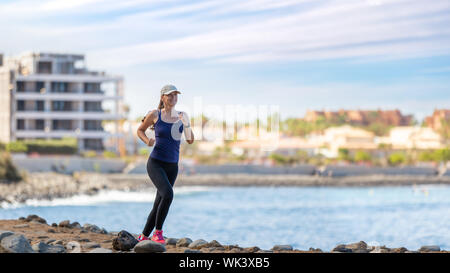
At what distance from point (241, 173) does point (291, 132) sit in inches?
2624

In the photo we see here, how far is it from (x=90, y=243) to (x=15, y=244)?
138 cm

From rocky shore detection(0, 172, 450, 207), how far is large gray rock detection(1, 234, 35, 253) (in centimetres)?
2861

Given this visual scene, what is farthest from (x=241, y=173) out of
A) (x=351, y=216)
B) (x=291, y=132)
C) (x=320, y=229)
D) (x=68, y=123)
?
(x=291, y=132)

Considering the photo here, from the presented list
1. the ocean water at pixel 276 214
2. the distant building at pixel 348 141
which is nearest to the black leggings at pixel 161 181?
the ocean water at pixel 276 214

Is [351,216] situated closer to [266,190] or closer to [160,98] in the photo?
[266,190]

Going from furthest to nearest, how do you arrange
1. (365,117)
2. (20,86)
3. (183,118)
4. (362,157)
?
(365,117) < (362,157) < (20,86) < (183,118)

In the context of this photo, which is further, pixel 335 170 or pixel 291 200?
pixel 335 170

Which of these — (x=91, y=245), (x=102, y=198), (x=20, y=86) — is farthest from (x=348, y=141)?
(x=91, y=245)

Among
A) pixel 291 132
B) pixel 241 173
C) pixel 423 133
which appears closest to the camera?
pixel 241 173

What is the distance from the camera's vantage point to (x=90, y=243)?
9.44 m

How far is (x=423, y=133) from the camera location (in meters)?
114

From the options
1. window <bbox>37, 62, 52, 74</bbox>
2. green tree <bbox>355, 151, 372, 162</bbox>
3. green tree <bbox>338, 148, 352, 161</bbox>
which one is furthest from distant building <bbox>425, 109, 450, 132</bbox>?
window <bbox>37, 62, 52, 74</bbox>

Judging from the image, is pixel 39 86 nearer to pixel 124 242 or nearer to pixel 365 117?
pixel 124 242


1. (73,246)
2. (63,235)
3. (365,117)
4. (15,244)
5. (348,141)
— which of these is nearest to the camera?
(15,244)
